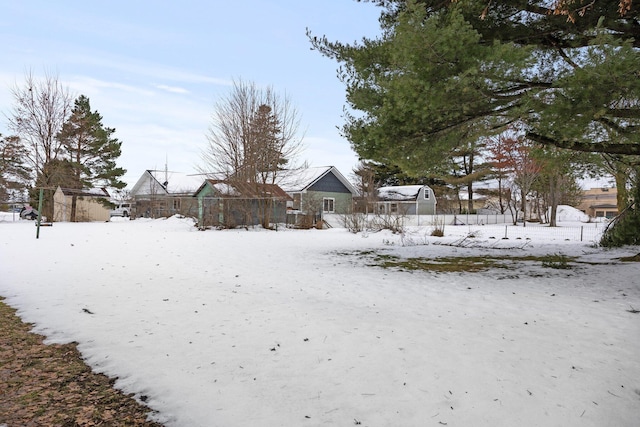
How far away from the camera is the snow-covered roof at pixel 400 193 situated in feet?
121

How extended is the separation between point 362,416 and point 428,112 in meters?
5.69

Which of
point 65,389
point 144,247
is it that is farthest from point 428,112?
point 144,247

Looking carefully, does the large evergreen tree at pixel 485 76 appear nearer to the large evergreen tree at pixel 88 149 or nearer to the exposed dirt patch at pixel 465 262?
the exposed dirt patch at pixel 465 262

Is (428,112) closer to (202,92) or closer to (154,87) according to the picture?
(154,87)

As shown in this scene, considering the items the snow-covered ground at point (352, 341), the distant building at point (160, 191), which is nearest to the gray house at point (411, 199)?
the distant building at point (160, 191)

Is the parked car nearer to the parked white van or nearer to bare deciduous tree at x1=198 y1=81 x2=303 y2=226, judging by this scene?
the parked white van

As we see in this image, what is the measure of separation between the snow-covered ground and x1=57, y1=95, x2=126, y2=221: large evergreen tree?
25356mm

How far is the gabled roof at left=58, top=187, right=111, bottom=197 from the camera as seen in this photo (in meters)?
28.9

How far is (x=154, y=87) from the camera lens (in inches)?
666

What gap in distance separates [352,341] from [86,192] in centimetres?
3251

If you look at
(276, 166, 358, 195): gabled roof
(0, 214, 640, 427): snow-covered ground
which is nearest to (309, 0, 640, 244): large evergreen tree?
(0, 214, 640, 427): snow-covered ground

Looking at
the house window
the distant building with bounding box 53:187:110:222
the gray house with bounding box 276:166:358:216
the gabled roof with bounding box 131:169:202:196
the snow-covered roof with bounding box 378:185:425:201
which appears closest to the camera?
the distant building with bounding box 53:187:110:222

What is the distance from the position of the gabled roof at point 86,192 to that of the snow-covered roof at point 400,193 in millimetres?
24603

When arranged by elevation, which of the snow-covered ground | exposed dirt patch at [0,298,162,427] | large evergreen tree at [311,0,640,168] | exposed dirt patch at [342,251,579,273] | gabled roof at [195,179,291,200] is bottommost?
exposed dirt patch at [0,298,162,427]
